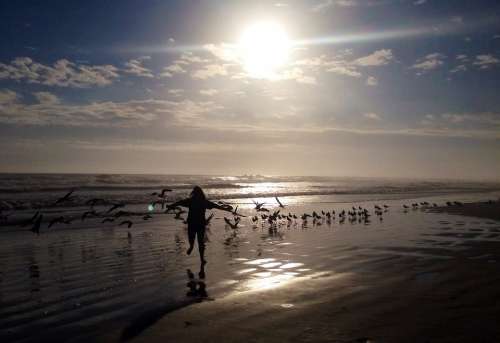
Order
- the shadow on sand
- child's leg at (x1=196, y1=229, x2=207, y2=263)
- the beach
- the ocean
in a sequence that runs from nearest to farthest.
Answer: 1. the beach
2. the shadow on sand
3. child's leg at (x1=196, y1=229, x2=207, y2=263)
4. the ocean

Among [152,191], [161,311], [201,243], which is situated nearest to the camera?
[161,311]

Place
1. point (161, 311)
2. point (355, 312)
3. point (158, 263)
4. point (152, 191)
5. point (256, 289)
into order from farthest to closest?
point (152, 191)
point (158, 263)
point (256, 289)
point (161, 311)
point (355, 312)

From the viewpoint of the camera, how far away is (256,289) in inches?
380

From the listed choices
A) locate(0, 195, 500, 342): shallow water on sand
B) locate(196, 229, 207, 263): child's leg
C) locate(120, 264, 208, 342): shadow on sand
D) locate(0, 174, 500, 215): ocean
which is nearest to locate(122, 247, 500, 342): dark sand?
locate(120, 264, 208, 342): shadow on sand

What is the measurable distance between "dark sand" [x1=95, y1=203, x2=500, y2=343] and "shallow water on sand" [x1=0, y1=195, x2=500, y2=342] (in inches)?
20.0

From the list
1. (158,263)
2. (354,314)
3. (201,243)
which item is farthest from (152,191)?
(354,314)

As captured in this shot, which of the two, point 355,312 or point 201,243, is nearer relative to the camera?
point 355,312

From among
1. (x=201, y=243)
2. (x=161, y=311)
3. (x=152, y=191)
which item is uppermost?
(x=152, y=191)

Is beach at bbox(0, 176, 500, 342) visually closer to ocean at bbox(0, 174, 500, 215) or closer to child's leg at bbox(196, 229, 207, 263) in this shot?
child's leg at bbox(196, 229, 207, 263)

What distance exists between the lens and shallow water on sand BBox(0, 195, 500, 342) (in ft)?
26.6

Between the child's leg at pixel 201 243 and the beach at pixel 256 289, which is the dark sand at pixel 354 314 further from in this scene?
the child's leg at pixel 201 243

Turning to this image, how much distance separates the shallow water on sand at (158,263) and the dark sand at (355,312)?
508 mm

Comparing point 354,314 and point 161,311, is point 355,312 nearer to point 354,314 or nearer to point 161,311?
point 354,314

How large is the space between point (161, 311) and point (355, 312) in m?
3.55
